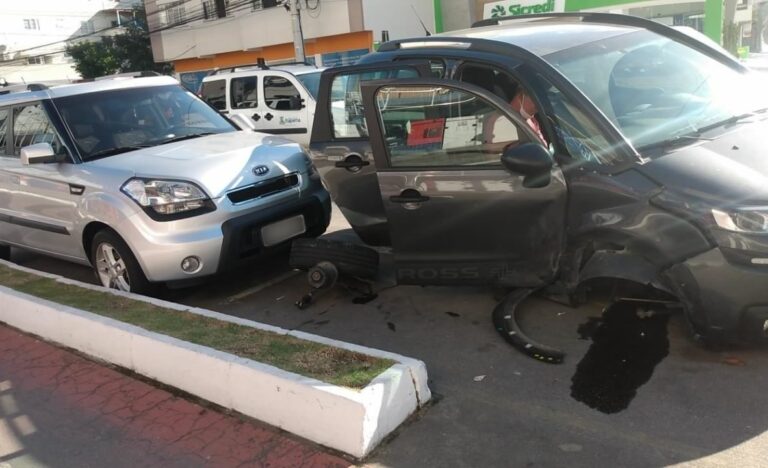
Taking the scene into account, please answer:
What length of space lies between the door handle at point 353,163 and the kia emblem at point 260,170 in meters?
0.73

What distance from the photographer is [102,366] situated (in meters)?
4.20

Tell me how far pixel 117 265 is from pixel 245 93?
7503mm

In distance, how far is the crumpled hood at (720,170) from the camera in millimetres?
3105

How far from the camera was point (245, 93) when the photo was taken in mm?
12094

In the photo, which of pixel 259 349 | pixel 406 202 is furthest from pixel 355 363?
pixel 406 202

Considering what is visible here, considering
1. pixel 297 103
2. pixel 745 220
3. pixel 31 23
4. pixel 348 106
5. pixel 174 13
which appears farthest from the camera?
pixel 31 23

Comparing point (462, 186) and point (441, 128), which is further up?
point (441, 128)

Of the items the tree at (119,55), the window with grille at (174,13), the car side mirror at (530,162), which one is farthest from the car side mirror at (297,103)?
the tree at (119,55)

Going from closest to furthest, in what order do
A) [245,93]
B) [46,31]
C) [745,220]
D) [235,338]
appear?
[745,220], [235,338], [245,93], [46,31]

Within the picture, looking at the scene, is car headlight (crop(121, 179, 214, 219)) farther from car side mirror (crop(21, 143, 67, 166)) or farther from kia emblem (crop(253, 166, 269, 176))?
car side mirror (crop(21, 143, 67, 166))

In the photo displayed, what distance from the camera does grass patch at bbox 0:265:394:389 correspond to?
3248mm

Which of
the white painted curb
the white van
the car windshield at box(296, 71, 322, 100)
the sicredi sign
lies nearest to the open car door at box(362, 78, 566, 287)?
the white painted curb

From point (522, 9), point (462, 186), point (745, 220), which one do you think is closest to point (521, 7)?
point (522, 9)

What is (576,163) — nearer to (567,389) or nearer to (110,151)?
(567,389)
